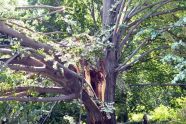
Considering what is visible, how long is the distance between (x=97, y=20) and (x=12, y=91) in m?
4.92

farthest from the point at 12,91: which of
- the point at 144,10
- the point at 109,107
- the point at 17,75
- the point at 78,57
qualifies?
the point at 144,10

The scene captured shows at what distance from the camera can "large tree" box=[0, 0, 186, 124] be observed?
5.32 metres

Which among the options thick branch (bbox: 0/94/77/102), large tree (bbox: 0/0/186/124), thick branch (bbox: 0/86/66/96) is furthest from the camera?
thick branch (bbox: 0/86/66/96)

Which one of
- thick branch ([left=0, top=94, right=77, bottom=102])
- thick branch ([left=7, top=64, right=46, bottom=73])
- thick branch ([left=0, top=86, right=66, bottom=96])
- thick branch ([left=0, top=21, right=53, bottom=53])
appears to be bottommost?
thick branch ([left=0, top=94, right=77, bottom=102])

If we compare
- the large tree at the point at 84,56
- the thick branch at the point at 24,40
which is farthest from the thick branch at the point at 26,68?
the thick branch at the point at 24,40

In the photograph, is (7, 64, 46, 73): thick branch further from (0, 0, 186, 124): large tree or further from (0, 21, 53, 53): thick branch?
Answer: (0, 21, 53, 53): thick branch

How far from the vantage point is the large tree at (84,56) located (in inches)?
209

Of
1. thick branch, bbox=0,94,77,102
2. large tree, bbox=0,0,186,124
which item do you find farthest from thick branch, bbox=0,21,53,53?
thick branch, bbox=0,94,77,102

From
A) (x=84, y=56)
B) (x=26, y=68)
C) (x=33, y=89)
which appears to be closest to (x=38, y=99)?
(x=33, y=89)

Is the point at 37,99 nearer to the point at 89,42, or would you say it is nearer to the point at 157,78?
the point at 89,42

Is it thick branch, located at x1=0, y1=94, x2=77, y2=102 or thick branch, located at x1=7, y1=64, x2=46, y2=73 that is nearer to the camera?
thick branch, located at x1=7, y1=64, x2=46, y2=73

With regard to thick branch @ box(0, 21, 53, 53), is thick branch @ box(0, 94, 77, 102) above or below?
below

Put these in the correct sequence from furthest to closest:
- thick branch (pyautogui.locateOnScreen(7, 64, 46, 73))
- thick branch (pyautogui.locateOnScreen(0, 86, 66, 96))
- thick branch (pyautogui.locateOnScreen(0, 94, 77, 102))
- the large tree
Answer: thick branch (pyautogui.locateOnScreen(0, 86, 66, 96)), thick branch (pyautogui.locateOnScreen(0, 94, 77, 102)), the large tree, thick branch (pyautogui.locateOnScreen(7, 64, 46, 73))

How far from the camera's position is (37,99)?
595 centimetres
